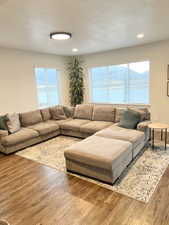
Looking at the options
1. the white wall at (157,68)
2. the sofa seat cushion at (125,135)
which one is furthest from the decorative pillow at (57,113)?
the white wall at (157,68)

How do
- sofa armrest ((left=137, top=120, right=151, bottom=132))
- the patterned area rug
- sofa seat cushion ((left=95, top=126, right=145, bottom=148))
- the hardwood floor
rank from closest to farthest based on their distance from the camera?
the hardwood floor → the patterned area rug → sofa seat cushion ((left=95, top=126, right=145, bottom=148)) → sofa armrest ((left=137, top=120, right=151, bottom=132))

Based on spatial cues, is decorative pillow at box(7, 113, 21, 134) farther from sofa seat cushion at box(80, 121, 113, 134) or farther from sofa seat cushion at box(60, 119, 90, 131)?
sofa seat cushion at box(80, 121, 113, 134)

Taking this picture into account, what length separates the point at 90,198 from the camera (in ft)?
7.02

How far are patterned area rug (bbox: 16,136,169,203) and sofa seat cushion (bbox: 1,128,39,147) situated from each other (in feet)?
0.90

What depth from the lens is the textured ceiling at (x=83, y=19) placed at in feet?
7.68

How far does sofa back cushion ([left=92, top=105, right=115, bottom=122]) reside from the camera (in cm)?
450

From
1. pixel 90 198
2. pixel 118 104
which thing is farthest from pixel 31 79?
pixel 90 198

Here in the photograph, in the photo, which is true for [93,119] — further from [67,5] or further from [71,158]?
[67,5]

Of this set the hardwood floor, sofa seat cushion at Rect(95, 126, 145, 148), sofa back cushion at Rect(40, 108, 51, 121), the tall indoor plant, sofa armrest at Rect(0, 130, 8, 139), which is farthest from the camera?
the tall indoor plant

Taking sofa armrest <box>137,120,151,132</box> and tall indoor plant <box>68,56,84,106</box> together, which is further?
tall indoor plant <box>68,56,84,106</box>

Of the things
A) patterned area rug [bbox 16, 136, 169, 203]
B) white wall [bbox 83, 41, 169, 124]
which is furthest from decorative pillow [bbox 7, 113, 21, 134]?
white wall [bbox 83, 41, 169, 124]

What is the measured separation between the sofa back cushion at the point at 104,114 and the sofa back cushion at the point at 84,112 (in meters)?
0.15

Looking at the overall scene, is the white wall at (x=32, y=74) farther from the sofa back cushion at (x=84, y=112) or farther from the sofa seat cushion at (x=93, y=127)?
the sofa seat cushion at (x=93, y=127)

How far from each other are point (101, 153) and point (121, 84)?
4064 mm
